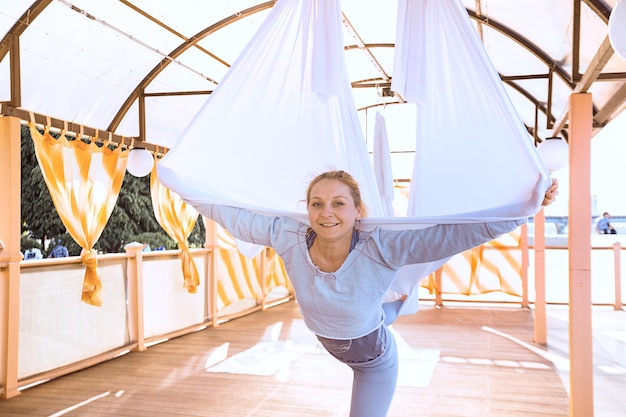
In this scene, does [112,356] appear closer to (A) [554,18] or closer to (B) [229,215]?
(B) [229,215]

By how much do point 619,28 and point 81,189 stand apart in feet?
13.4

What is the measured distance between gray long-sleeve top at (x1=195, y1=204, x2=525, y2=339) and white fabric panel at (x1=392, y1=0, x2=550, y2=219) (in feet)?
0.63

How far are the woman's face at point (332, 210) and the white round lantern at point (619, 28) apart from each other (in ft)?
3.94

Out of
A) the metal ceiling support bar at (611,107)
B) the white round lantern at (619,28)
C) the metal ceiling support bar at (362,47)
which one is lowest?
the white round lantern at (619,28)

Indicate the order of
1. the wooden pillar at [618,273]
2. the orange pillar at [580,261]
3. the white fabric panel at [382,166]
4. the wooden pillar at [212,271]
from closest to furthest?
1. the white fabric panel at [382,166]
2. the orange pillar at [580,261]
3. the wooden pillar at [212,271]
4. the wooden pillar at [618,273]

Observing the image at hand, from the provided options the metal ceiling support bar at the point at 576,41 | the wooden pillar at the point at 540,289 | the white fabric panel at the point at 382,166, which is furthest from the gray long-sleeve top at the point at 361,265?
the wooden pillar at the point at 540,289

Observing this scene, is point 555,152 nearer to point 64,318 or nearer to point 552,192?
point 552,192

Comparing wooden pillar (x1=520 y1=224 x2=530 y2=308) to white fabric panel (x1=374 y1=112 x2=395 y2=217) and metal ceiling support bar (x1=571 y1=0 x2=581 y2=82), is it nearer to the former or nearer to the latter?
metal ceiling support bar (x1=571 y1=0 x2=581 y2=82)

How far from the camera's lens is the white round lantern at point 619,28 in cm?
206

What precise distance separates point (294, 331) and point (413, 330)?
1294 mm

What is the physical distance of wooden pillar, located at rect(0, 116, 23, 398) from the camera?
3.92 m

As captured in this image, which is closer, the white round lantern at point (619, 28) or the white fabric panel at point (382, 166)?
the white round lantern at point (619, 28)

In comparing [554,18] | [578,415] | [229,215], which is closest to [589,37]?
[554,18]

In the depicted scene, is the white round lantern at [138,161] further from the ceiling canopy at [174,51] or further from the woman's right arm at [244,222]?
the woman's right arm at [244,222]
